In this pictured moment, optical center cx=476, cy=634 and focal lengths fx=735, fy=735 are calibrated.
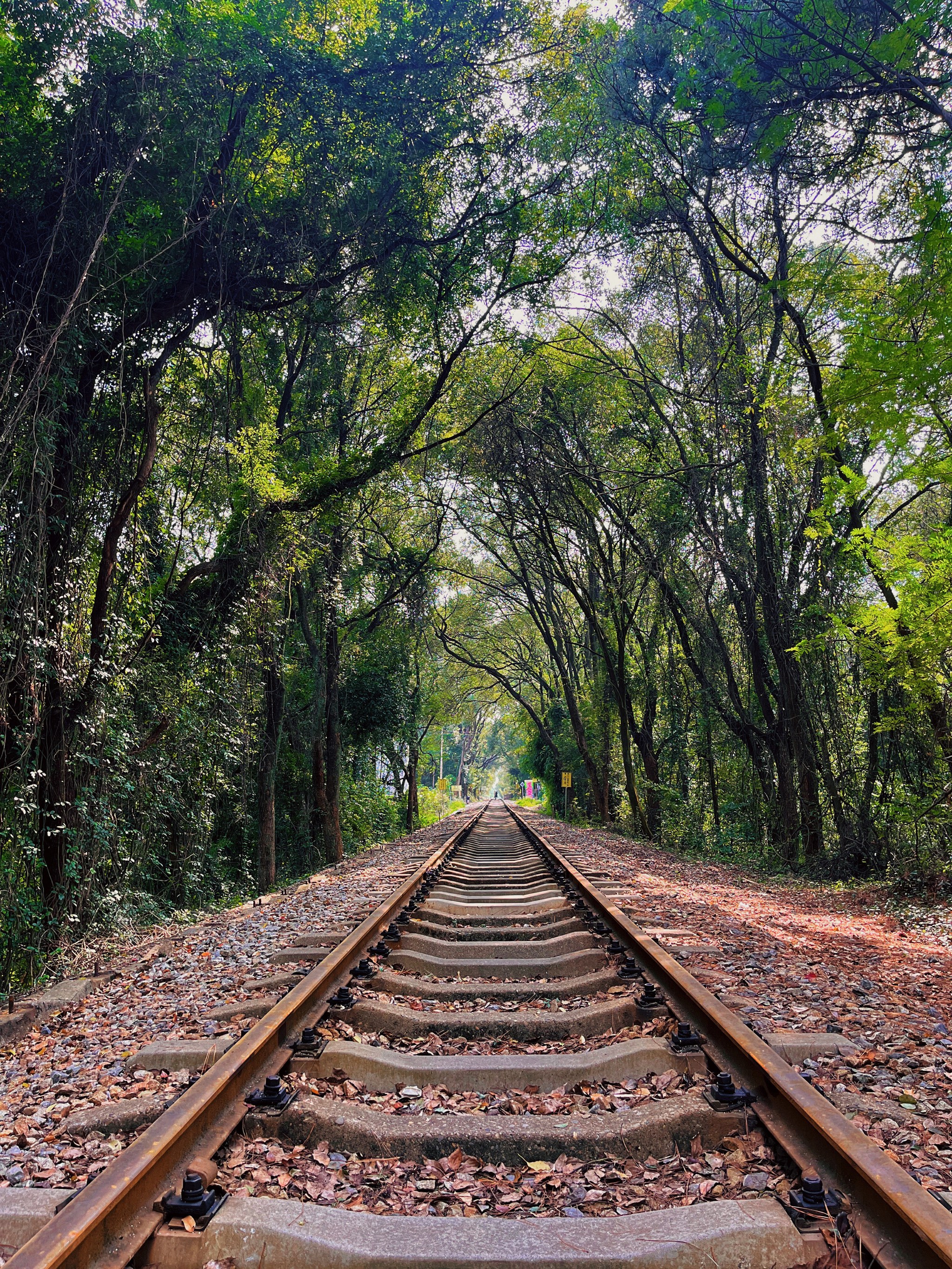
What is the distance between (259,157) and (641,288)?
7.96 meters

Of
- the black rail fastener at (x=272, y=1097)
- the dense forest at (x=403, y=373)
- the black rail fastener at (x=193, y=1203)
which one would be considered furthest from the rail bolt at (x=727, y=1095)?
the dense forest at (x=403, y=373)

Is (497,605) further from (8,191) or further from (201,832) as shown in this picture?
(8,191)

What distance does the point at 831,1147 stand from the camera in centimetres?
176

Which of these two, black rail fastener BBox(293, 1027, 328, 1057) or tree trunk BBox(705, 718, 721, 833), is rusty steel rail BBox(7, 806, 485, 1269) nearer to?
black rail fastener BBox(293, 1027, 328, 1057)

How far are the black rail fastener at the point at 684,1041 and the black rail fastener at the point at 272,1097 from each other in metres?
1.29

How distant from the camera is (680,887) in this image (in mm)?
7445

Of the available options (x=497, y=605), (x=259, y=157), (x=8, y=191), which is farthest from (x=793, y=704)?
(x=497, y=605)

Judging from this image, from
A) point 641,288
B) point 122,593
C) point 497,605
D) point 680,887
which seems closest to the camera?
point 122,593

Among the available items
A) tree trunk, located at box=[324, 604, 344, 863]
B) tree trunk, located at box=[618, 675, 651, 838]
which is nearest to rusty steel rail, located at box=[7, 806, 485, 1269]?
tree trunk, located at box=[324, 604, 344, 863]

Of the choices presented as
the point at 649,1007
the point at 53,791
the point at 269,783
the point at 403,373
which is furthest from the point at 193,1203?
the point at 403,373

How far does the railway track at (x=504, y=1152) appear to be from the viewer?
1535mm

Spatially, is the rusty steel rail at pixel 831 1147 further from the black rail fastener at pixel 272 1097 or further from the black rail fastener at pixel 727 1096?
the black rail fastener at pixel 272 1097

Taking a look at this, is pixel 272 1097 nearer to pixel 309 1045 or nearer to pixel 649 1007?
pixel 309 1045

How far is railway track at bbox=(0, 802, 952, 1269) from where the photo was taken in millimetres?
1535
